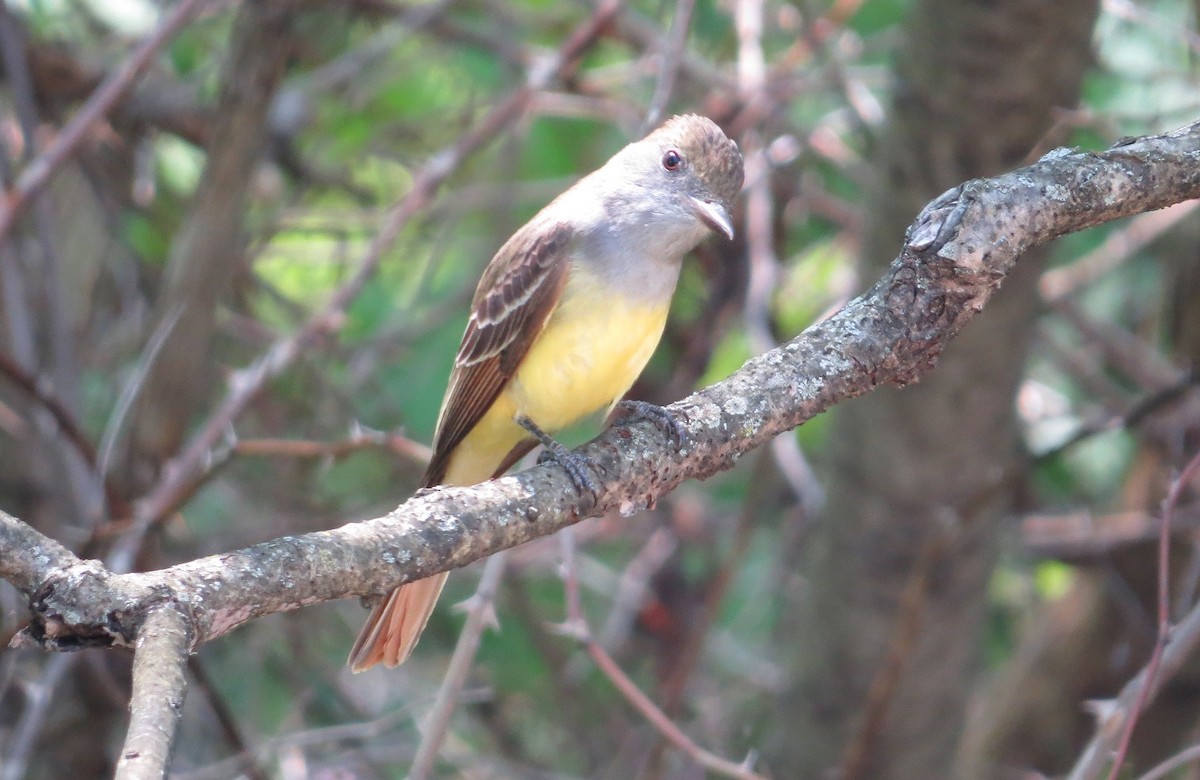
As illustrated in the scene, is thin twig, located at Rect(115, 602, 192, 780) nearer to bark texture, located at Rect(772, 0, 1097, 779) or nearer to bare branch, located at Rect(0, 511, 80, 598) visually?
bare branch, located at Rect(0, 511, 80, 598)

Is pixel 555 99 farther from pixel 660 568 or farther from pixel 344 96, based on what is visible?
pixel 660 568

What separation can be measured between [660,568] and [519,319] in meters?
2.97

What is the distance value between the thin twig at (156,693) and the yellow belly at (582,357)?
1758 millimetres

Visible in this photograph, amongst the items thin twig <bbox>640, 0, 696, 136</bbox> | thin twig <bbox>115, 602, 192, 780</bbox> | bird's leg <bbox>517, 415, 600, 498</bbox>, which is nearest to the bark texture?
thin twig <bbox>640, 0, 696, 136</bbox>

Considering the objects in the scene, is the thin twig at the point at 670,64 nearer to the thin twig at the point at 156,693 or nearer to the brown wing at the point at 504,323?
the brown wing at the point at 504,323

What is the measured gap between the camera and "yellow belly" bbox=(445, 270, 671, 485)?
11.0 feet

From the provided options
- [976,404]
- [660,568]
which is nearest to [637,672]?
[660,568]

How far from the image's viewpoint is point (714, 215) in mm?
3615

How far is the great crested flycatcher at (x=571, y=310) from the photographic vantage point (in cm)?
336

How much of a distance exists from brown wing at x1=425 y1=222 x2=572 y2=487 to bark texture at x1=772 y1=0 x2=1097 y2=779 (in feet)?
4.69

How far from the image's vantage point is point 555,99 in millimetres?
5742

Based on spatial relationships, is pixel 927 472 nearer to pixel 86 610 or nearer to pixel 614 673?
pixel 614 673

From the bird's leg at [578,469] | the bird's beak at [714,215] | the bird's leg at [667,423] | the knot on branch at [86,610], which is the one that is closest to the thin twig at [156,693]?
the knot on branch at [86,610]

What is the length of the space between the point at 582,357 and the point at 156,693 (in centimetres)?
193
